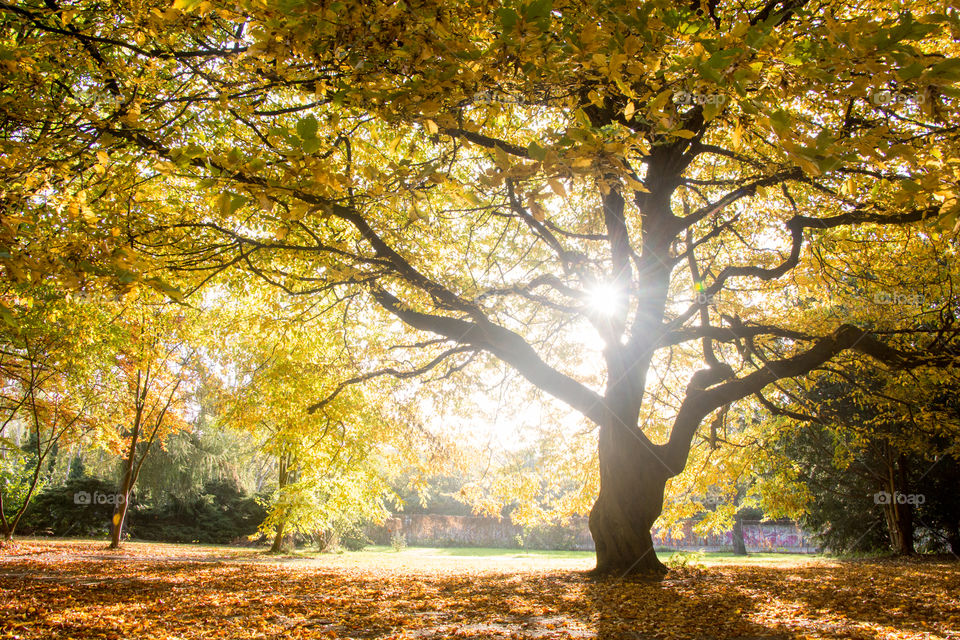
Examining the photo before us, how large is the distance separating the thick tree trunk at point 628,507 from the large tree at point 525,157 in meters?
0.03

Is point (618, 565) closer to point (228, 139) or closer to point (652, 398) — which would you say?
point (652, 398)

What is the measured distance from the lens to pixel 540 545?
28109 mm

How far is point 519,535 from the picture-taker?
27.2 m

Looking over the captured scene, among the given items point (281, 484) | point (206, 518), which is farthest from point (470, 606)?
point (206, 518)

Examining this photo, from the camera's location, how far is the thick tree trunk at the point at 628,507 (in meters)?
7.16

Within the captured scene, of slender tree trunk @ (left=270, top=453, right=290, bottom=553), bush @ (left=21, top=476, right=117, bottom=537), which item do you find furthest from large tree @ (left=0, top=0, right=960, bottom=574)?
bush @ (left=21, top=476, right=117, bottom=537)

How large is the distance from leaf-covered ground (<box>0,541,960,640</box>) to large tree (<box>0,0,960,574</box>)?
1712 mm

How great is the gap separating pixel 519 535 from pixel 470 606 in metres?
23.6

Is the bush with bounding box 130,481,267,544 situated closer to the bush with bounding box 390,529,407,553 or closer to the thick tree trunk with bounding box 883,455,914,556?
the bush with bounding box 390,529,407,553

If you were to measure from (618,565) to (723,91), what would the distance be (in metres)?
6.47

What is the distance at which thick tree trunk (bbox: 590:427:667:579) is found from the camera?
716cm

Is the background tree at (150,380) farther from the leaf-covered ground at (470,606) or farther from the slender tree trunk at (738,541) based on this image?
the slender tree trunk at (738,541)

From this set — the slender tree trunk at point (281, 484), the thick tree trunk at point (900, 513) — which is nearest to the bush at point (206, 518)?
the slender tree trunk at point (281, 484)

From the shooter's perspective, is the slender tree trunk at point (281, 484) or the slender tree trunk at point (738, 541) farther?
the slender tree trunk at point (738, 541)
